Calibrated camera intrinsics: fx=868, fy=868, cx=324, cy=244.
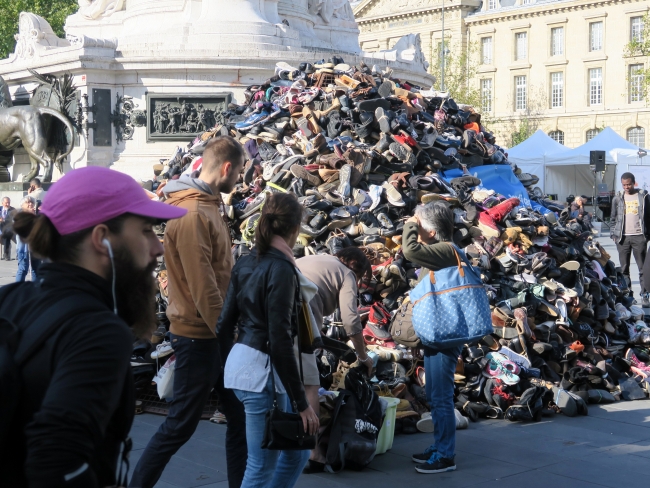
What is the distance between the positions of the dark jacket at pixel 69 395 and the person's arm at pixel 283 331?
1.76 m

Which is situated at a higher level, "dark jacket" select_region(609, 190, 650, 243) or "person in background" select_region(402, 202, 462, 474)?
"dark jacket" select_region(609, 190, 650, 243)

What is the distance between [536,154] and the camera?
105ft

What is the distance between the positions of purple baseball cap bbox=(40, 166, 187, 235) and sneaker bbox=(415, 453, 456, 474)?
3621 mm

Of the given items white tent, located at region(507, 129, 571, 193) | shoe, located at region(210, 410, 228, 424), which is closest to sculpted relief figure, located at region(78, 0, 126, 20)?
shoe, located at region(210, 410, 228, 424)

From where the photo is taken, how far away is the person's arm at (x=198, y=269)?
4.27 metres

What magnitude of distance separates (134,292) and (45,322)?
0.26 m

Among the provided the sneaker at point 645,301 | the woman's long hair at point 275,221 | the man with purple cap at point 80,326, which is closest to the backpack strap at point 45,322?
the man with purple cap at point 80,326

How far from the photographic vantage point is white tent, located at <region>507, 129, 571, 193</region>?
3169cm

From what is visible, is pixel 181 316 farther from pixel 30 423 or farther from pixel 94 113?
pixel 94 113

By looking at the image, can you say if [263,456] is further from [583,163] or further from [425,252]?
[583,163]

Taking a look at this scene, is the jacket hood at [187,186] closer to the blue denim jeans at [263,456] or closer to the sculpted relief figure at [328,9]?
the blue denim jeans at [263,456]

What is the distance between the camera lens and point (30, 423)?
1.75 meters

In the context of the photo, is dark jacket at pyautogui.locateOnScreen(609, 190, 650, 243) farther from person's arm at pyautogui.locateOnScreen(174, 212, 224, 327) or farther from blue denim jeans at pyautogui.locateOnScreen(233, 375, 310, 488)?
blue denim jeans at pyautogui.locateOnScreen(233, 375, 310, 488)

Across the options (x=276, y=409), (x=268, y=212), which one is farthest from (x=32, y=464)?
(x=268, y=212)
